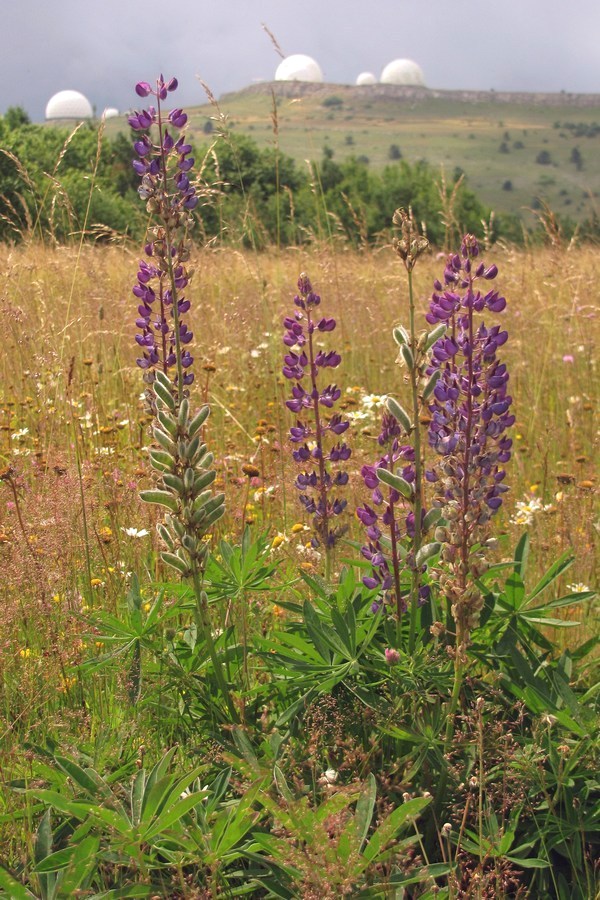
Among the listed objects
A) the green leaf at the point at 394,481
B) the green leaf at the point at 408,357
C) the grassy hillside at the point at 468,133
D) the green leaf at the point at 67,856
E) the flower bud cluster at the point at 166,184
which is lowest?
the green leaf at the point at 67,856

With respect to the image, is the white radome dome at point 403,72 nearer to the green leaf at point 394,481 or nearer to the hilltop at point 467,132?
the hilltop at point 467,132

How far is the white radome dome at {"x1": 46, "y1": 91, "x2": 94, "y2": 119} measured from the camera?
9294 centimetres

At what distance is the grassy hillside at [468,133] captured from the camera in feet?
302

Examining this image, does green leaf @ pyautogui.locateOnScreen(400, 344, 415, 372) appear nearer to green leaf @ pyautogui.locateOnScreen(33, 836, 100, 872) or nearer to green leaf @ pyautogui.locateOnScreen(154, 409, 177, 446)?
green leaf @ pyautogui.locateOnScreen(154, 409, 177, 446)

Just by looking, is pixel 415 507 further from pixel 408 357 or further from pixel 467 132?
pixel 467 132

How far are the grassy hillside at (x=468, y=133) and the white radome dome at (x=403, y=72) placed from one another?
8.59 feet

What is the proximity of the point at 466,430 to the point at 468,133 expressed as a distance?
403 ft

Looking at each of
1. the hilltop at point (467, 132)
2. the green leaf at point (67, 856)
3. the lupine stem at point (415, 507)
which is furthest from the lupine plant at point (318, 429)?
the hilltop at point (467, 132)

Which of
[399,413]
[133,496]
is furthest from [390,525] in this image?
[133,496]

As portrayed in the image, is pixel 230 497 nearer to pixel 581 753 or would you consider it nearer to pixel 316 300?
pixel 316 300

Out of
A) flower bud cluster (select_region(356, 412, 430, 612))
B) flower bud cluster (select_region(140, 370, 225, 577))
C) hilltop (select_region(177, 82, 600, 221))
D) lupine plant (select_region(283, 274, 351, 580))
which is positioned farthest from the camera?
hilltop (select_region(177, 82, 600, 221))

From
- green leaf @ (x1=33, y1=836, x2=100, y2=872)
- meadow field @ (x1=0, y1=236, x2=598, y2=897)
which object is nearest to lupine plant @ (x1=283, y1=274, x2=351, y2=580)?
meadow field @ (x1=0, y1=236, x2=598, y2=897)

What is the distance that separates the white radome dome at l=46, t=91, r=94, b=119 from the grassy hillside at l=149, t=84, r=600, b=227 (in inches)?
501

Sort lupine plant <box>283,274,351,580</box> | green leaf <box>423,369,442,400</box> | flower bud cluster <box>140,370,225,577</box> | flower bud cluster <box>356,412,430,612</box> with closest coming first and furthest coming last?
1. flower bud cluster <box>140,370,225,577</box>
2. green leaf <box>423,369,442,400</box>
3. flower bud cluster <box>356,412,430,612</box>
4. lupine plant <box>283,274,351,580</box>
